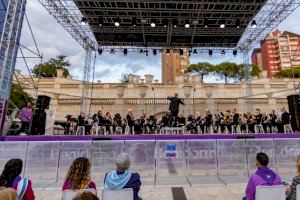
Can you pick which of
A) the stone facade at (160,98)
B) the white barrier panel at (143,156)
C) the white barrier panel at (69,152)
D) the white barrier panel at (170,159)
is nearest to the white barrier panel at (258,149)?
the white barrier panel at (170,159)

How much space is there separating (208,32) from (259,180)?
1645 centimetres

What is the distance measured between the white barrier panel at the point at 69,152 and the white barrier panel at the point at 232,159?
309cm

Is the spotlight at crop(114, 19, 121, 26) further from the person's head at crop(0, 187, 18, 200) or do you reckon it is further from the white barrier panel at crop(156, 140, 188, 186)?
the person's head at crop(0, 187, 18, 200)

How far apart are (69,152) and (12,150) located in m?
1.27

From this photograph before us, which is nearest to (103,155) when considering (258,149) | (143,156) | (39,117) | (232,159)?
(143,156)

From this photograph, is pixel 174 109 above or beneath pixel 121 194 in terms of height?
above

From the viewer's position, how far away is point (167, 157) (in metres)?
6.26

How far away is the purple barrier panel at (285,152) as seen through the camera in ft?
20.5

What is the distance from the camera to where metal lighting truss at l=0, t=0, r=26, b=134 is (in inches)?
335

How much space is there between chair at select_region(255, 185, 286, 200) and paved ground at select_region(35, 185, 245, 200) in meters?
2.03

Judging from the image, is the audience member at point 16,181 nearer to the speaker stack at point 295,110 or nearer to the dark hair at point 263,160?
the dark hair at point 263,160

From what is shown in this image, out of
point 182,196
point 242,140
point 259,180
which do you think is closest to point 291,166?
point 242,140

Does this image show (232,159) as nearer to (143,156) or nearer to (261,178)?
(143,156)

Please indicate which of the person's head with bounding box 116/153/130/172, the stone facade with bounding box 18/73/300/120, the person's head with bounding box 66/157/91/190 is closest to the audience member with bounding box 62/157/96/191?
the person's head with bounding box 66/157/91/190
